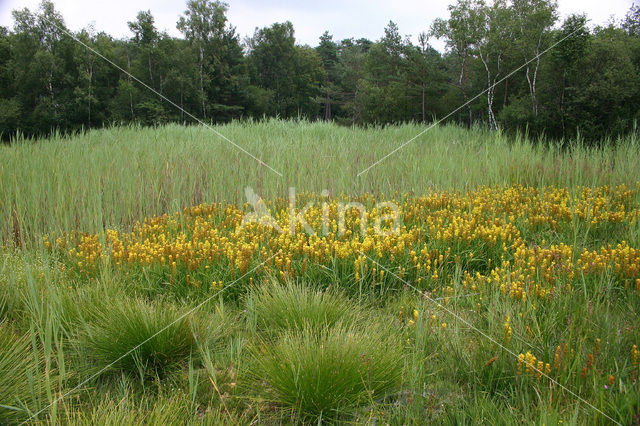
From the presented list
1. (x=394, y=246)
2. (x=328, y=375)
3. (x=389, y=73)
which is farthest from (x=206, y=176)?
(x=389, y=73)

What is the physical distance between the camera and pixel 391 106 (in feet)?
68.6

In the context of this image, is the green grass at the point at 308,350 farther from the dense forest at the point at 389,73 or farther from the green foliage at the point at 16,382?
the dense forest at the point at 389,73

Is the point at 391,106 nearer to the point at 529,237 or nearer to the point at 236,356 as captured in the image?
the point at 529,237

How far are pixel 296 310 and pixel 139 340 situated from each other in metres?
1.05

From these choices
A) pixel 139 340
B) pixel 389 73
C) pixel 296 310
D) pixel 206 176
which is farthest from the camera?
pixel 389 73

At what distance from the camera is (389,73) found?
21.4 meters

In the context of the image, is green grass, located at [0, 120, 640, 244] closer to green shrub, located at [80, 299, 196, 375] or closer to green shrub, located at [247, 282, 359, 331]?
green shrub, located at [80, 299, 196, 375]

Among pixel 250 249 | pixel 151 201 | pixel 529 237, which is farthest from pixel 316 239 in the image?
pixel 151 201

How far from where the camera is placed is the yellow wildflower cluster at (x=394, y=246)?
12.2ft

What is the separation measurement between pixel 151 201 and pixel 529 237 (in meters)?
5.42

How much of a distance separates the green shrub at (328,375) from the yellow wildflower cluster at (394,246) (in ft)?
3.88

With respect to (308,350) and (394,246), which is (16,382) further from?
(394,246)

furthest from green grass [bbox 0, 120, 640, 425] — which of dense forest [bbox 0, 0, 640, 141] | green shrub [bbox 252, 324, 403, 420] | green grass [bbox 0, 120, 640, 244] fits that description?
dense forest [bbox 0, 0, 640, 141]

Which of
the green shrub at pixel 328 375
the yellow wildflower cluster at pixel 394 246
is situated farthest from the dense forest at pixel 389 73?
the green shrub at pixel 328 375
